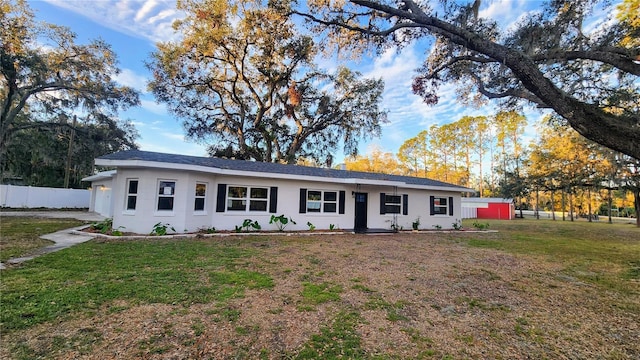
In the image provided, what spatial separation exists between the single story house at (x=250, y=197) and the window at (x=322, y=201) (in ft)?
0.15

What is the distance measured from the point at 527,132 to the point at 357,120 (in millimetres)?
23454

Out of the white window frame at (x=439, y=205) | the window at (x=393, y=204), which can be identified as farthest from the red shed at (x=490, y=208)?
the window at (x=393, y=204)

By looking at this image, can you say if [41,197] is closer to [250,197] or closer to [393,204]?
[250,197]

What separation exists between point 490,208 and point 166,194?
108 feet

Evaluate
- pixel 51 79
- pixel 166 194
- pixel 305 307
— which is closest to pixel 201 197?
pixel 166 194

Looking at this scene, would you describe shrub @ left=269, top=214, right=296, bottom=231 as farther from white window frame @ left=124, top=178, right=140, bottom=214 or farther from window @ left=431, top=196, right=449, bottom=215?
window @ left=431, top=196, right=449, bottom=215

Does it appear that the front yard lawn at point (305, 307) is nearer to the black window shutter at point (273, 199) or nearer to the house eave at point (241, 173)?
the house eave at point (241, 173)

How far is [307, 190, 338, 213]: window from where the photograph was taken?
1268 centimetres

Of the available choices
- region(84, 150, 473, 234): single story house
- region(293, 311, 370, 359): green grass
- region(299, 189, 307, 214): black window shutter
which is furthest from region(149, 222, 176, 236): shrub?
region(293, 311, 370, 359): green grass

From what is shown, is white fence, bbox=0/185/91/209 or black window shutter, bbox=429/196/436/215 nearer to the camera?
black window shutter, bbox=429/196/436/215

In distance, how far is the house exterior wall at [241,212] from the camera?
9.53m

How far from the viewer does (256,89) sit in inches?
800

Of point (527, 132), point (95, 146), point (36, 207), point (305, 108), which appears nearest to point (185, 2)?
point (305, 108)

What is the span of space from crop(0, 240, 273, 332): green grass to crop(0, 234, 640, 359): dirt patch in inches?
13.7
